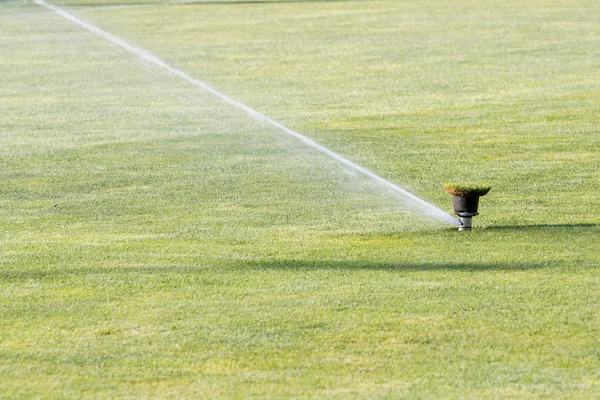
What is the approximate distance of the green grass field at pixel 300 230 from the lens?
6801 millimetres


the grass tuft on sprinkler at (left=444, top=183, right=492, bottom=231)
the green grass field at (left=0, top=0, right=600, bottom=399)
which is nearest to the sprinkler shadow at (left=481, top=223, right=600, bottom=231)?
the green grass field at (left=0, top=0, right=600, bottom=399)

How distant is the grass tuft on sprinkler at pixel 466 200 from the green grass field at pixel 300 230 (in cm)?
18

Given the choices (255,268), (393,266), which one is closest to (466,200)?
(393,266)

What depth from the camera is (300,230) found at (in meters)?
10.5

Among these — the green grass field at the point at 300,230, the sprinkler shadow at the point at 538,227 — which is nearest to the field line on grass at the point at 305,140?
the green grass field at the point at 300,230

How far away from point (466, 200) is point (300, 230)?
1530 millimetres

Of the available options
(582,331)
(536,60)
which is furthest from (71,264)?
(536,60)

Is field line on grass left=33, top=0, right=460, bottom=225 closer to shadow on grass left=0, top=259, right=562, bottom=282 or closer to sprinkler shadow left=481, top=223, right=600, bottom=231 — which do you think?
sprinkler shadow left=481, top=223, right=600, bottom=231

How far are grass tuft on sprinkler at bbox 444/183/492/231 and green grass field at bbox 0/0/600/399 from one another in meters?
0.18

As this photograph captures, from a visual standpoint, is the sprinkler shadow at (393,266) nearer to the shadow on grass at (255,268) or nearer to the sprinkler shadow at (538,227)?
the shadow on grass at (255,268)

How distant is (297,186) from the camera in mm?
12773

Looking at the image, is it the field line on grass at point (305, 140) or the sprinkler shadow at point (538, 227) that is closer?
the sprinkler shadow at point (538, 227)

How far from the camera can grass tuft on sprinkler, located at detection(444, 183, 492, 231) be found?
10.0m

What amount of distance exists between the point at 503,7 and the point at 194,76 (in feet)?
40.7
